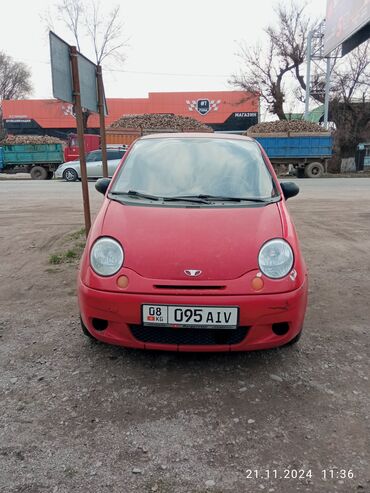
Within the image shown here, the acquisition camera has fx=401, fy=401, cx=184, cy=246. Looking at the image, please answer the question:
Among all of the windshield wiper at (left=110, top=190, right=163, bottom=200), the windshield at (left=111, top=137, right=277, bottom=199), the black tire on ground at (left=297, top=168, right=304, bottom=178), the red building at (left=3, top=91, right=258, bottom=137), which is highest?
the red building at (left=3, top=91, right=258, bottom=137)

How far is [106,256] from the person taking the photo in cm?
266

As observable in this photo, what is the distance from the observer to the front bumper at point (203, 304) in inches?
95.4

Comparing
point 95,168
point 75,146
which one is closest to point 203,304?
point 95,168

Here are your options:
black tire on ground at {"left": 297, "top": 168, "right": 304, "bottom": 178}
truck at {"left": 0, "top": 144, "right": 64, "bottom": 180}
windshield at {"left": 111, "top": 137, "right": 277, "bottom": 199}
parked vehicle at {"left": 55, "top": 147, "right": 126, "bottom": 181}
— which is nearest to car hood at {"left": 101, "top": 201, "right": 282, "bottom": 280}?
windshield at {"left": 111, "top": 137, "right": 277, "bottom": 199}

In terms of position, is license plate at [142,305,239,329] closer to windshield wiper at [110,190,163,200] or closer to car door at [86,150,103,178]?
windshield wiper at [110,190,163,200]

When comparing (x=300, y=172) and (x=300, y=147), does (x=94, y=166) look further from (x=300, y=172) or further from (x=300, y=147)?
(x=300, y=172)

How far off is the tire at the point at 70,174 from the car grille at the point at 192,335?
1751 cm

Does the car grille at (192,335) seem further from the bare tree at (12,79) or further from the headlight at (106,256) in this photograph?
the bare tree at (12,79)

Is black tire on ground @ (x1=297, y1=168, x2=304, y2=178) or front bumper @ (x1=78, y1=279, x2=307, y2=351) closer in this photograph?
front bumper @ (x1=78, y1=279, x2=307, y2=351)

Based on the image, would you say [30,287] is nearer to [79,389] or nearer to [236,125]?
[79,389]

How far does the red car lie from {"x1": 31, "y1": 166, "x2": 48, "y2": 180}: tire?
20620mm

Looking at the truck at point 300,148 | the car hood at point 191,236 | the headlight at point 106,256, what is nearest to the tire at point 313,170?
the truck at point 300,148

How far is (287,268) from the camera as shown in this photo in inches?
103

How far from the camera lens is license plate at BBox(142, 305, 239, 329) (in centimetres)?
241
